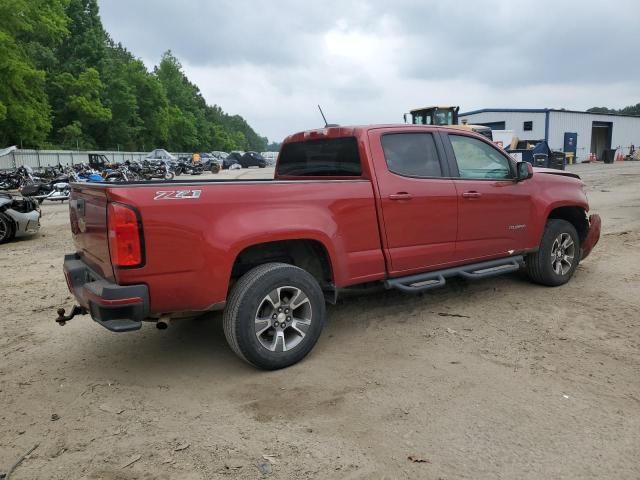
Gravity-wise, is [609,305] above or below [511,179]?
below

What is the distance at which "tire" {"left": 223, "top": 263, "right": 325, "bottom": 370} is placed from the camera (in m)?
3.64

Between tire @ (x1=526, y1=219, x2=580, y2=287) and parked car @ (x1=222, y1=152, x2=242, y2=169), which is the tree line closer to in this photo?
parked car @ (x1=222, y1=152, x2=242, y2=169)

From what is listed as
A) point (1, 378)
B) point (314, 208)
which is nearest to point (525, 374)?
point (314, 208)

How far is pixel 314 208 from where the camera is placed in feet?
13.2

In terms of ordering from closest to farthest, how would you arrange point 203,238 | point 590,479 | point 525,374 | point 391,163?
point 590,479 → point 203,238 → point 525,374 → point 391,163

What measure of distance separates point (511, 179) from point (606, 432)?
119 inches

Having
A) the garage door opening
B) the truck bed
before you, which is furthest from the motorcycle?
the garage door opening

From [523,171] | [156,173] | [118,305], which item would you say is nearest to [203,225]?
[118,305]

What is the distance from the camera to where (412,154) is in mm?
4812

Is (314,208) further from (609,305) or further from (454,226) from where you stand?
(609,305)

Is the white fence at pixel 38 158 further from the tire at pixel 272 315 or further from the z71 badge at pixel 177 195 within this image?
the z71 badge at pixel 177 195

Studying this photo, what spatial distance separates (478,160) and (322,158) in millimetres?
1670

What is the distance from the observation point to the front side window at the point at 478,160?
16.9 feet

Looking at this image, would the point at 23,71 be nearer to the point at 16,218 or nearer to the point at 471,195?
the point at 16,218
